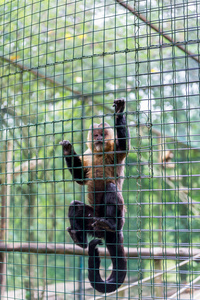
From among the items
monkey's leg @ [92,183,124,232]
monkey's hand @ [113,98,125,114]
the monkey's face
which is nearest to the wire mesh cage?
monkey's hand @ [113,98,125,114]

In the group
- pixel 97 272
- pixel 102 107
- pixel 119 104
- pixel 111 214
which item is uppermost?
pixel 102 107

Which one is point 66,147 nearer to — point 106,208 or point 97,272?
point 106,208

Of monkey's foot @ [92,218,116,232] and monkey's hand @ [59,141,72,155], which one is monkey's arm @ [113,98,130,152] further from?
monkey's foot @ [92,218,116,232]

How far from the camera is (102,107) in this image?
6910mm

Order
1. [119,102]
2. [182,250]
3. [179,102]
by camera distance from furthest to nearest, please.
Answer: [179,102] < [182,250] < [119,102]

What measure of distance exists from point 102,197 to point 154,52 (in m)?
3.92

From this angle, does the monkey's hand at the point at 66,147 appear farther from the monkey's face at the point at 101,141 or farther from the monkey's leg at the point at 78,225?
the monkey's leg at the point at 78,225

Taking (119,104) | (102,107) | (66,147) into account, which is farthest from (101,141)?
(102,107)

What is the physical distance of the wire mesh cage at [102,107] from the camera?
110 inches

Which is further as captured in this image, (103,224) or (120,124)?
(103,224)

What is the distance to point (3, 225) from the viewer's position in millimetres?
5305

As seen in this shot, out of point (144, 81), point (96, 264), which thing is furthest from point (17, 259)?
point (96, 264)

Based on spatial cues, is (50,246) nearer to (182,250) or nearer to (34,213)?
(182,250)

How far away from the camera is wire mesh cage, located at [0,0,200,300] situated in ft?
9.15
